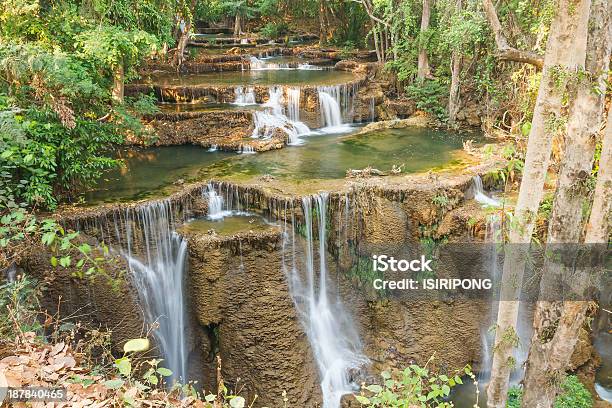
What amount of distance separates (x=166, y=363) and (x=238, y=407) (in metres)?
5.21

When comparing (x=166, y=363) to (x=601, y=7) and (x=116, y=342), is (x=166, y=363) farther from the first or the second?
(x=601, y=7)

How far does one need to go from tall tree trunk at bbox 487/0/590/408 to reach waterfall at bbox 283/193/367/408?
3.43 metres

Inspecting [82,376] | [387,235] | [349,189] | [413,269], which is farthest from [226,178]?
[82,376]

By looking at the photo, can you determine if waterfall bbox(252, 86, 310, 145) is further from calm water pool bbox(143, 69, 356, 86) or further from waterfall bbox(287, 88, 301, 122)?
calm water pool bbox(143, 69, 356, 86)

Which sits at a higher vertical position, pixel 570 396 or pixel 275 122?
pixel 275 122

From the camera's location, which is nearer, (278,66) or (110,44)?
(110,44)

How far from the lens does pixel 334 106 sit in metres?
14.0

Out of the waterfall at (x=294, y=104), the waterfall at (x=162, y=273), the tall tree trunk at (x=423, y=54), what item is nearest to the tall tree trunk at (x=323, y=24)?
the tall tree trunk at (x=423, y=54)

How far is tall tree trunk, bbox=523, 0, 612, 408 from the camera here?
4.73 metres

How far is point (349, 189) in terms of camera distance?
8.52 metres

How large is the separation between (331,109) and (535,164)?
9.80 metres

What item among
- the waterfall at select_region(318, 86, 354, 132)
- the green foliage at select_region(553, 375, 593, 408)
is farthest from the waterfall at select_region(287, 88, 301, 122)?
the green foliage at select_region(553, 375, 593, 408)

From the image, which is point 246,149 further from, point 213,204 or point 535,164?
point 535,164

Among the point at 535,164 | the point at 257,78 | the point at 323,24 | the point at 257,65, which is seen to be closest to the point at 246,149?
the point at 257,78
